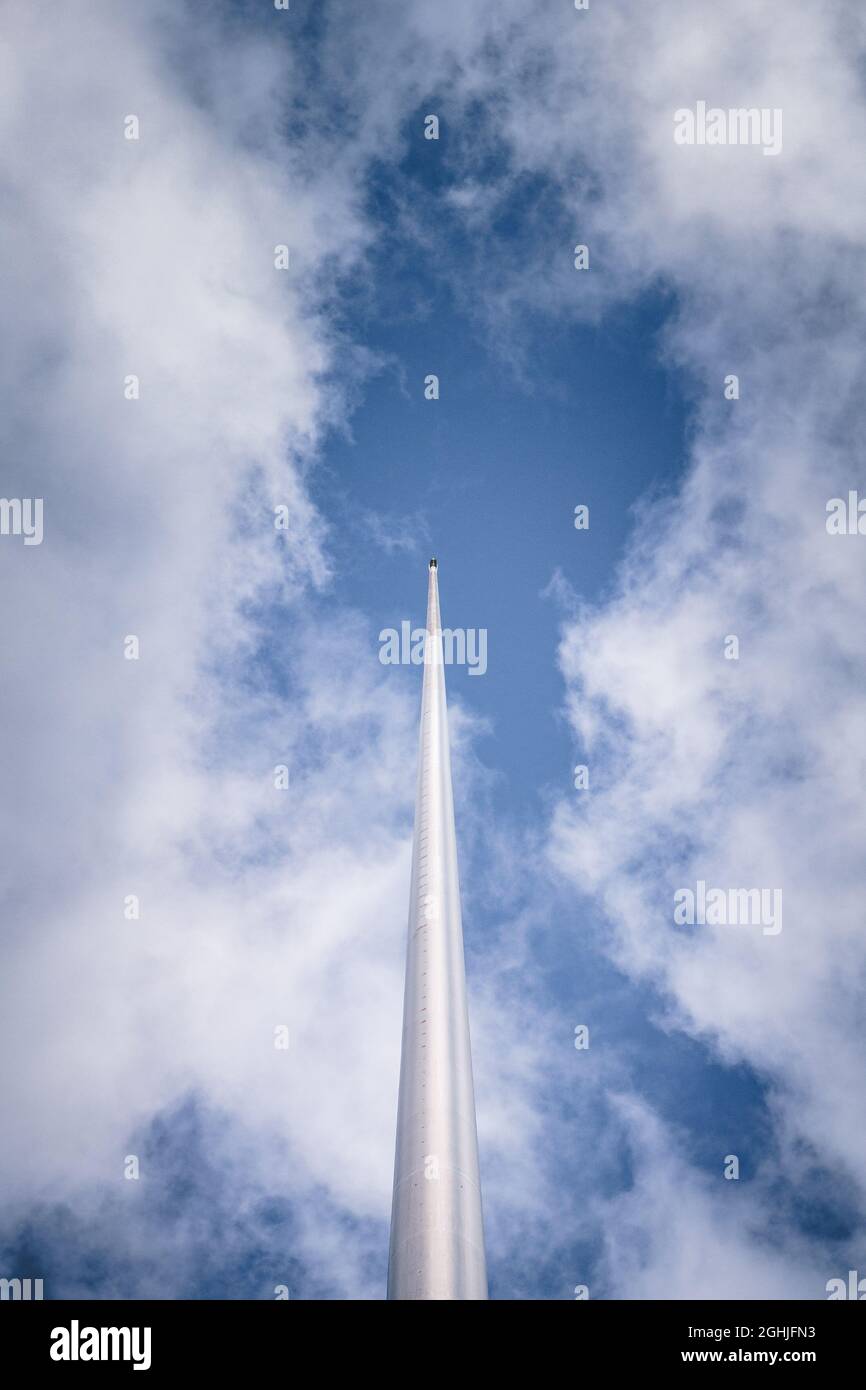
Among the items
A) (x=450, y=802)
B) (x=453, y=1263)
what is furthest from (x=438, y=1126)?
(x=450, y=802)

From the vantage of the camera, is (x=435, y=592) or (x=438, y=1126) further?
(x=435, y=592)
